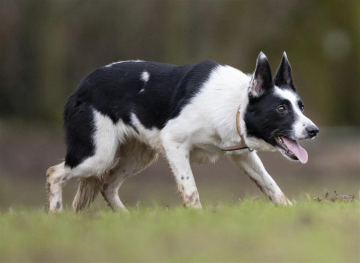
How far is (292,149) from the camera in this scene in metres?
6.59

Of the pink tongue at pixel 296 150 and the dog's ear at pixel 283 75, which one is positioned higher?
the dog's ear at pixel 283 75

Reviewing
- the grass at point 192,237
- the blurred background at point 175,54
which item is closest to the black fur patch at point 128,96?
the grass at point 192,237

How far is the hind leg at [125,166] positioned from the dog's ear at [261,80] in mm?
1647

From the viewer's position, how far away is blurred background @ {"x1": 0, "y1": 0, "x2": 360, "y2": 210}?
15.9m

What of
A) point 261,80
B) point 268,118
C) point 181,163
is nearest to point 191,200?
point 181,163

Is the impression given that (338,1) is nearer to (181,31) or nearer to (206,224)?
(181,31)

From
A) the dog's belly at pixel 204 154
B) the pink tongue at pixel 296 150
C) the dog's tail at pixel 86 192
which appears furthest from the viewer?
the dog's tail at pixel 86 192

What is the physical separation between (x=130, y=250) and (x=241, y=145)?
2.73 m

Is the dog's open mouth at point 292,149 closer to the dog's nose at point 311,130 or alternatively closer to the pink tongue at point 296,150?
the pink tongue at point 296,150

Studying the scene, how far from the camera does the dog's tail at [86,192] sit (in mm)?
7863

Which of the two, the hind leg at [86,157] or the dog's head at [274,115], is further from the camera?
the hind leg at [86,157]

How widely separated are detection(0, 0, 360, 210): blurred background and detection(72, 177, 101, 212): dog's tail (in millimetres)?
6886

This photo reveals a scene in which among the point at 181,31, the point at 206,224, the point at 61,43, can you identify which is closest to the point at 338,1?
the point at 181,31

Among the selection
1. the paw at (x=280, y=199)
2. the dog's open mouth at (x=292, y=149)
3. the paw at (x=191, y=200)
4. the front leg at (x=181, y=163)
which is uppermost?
the dog's open mouth at (x=292, y=149)
